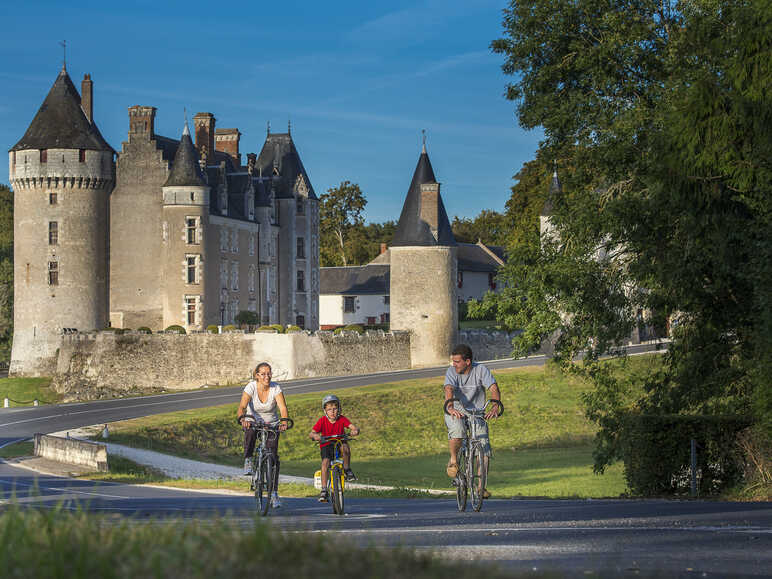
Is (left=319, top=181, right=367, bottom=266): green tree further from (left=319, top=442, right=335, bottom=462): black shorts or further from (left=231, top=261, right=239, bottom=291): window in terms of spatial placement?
(left=319, top=442, right=335, bottom=462): black shorts

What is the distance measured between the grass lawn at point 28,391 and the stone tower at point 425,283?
2013cm

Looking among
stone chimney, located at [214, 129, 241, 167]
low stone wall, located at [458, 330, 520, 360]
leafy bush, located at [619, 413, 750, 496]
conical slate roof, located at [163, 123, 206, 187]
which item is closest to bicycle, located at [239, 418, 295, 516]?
leafy bush, located at [619, 413, 750, 496]

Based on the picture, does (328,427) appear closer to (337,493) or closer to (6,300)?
(337,493)

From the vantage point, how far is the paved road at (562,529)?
7316 millimetres

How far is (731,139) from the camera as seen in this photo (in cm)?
1594

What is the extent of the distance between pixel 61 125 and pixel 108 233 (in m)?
6.73

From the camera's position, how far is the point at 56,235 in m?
59.9

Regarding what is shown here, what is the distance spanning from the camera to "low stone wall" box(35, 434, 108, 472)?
80.6 feet

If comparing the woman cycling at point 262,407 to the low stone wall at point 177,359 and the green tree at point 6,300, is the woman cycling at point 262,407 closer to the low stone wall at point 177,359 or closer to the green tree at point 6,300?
the low stone wall at point 177,359

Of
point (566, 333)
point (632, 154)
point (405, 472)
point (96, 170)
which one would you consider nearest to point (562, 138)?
point (632, 154)

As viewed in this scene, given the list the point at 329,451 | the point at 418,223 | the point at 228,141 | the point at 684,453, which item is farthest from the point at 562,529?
the point at 228,141

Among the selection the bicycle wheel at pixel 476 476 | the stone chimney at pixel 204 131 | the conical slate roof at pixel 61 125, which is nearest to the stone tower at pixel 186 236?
the conical slate roof at pixel 61 125

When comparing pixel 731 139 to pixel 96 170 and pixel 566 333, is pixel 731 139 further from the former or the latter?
pixel 96 170

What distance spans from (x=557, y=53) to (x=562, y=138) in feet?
6.41
